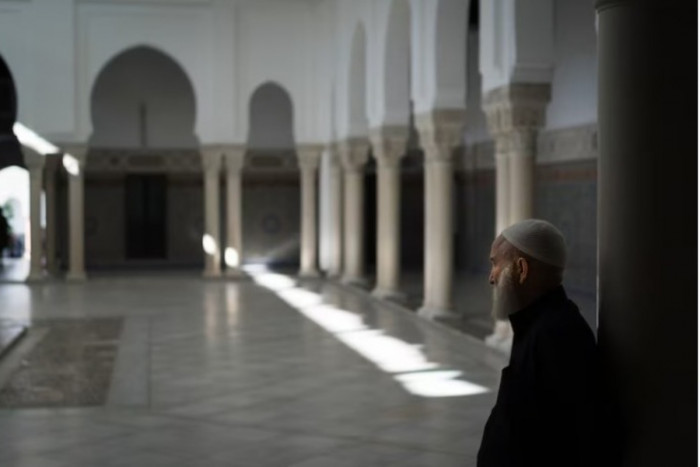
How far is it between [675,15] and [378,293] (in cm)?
1191

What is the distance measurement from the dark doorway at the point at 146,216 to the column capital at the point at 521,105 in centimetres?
1380

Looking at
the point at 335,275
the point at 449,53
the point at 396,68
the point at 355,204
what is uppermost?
the point at 396,68

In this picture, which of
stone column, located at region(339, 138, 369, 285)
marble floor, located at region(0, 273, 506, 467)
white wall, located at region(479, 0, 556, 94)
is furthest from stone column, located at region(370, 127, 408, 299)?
white wall, located at region(479, 0, 556, 94)

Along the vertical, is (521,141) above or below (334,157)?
below

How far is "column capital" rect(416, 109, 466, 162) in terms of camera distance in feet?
36.4

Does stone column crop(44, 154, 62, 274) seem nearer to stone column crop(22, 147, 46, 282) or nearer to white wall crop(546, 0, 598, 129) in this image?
stone column crop(22, 147, 46, 282)

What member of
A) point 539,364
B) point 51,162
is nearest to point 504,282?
point 539,364

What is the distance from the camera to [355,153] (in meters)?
16.2

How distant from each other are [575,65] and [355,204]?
4.54 metres

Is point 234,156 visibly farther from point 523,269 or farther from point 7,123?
point 523,269

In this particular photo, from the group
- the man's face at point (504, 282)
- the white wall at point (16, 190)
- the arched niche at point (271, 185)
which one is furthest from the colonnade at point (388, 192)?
the white wall at point (16, 190)

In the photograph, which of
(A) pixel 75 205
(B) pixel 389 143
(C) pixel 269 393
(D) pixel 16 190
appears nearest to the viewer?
(C) pixel 269 393

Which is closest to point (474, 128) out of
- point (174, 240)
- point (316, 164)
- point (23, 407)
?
point (316, 164)

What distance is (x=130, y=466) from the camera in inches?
204
